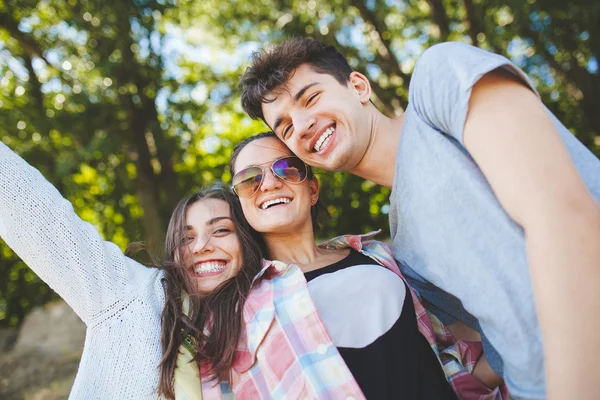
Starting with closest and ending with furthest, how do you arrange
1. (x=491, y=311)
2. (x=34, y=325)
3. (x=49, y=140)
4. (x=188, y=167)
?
(x=491, y=311) → (x=49, y=140) → (x=34, y=325) → (x=188, y=167)

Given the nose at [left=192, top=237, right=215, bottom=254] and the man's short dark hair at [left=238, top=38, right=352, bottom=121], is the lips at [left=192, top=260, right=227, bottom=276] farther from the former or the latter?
the man's short dark hair at [left=238, top=38, right=352, bottom=121]

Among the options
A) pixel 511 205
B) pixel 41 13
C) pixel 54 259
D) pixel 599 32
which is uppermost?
pixel 41 13

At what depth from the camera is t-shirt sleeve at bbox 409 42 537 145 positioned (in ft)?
5.08

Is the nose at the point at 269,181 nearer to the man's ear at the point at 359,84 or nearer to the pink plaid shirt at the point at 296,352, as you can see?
the pink plaid shirt at the point at 296,352

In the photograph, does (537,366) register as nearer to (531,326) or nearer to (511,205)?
(531,326)

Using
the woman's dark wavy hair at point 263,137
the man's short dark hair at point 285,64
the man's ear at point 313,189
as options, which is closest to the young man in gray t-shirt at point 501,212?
the man's short dark hair at point 285,64

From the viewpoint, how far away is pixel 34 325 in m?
8.66

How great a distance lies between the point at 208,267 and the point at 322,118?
1.01m

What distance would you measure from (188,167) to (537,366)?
34.1ft

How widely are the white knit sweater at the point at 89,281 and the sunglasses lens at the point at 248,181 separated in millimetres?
726

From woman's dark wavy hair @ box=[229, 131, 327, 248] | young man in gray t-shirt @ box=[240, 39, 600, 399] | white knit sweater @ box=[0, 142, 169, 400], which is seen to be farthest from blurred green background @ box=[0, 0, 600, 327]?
young man in gray t-shirt @ box=[240, 39, 600, 399]

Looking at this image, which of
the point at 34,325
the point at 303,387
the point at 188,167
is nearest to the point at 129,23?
the point at 188,167

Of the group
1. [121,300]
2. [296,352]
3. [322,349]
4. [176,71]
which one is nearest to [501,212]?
[322,349]

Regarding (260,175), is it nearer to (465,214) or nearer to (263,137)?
(263,137)
